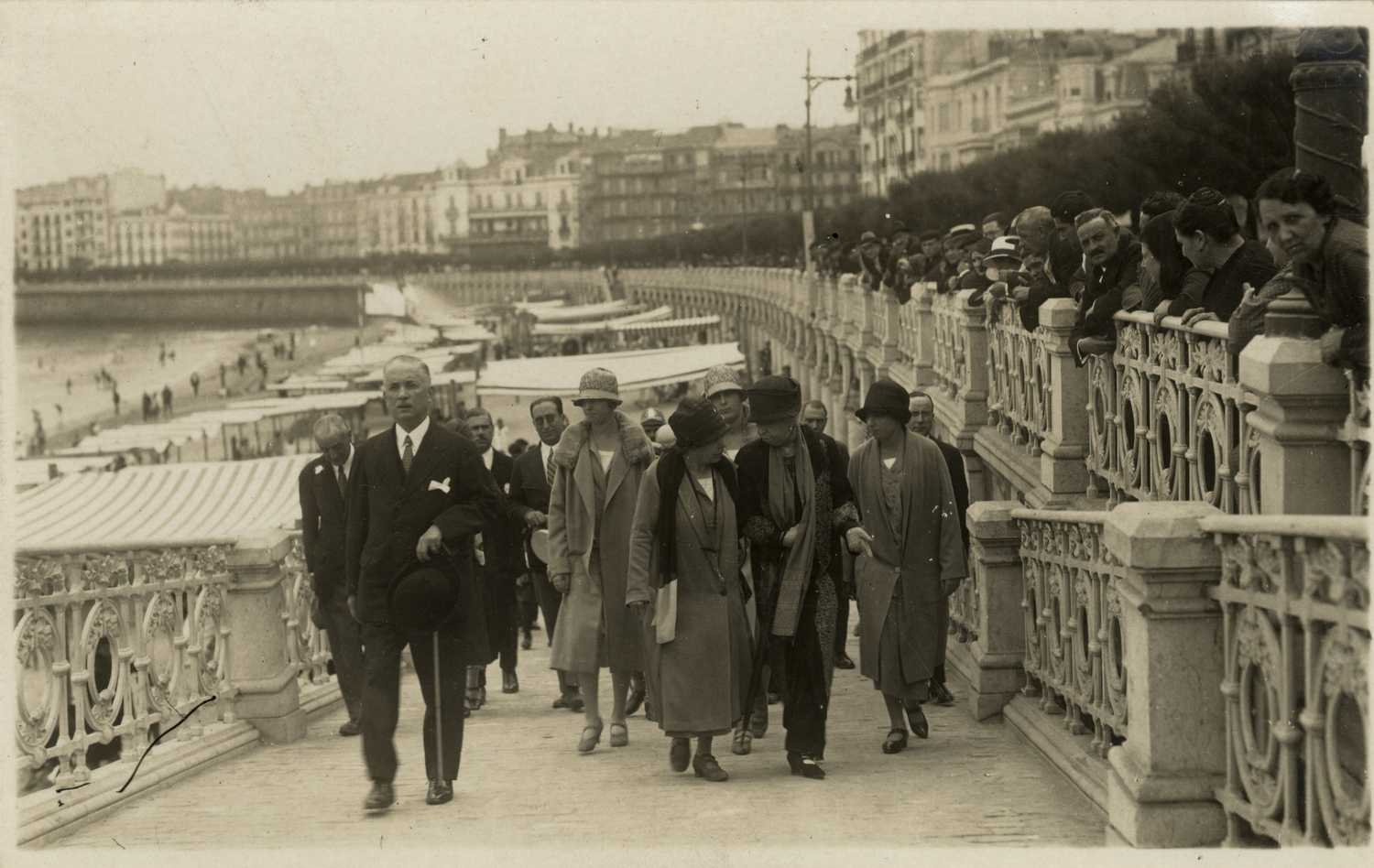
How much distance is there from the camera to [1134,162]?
106 feet

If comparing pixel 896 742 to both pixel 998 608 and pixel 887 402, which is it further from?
pixel 887 402

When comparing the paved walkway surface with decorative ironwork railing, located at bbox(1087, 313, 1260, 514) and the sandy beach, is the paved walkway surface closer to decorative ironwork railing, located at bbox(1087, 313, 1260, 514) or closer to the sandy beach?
decorative ironwork railing, located at bbox(1087, 313, 1260, 514)

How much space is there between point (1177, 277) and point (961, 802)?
2.27 m

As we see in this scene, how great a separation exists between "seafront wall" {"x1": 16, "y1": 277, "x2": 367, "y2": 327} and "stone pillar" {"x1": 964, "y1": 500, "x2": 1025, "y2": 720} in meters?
172

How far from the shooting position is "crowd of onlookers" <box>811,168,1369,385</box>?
5.16m

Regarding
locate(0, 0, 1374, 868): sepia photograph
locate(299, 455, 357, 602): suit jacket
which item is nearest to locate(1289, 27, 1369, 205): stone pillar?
locate(0, 0, 1374, 868): sepia photograph

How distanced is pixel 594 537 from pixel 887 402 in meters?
1.49

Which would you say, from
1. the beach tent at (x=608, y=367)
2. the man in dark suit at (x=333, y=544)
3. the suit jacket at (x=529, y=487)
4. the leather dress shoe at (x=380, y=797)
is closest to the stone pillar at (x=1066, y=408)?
the suit jacket at (x=529, y=487)

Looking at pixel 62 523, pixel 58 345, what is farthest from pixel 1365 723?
pixel 58 345

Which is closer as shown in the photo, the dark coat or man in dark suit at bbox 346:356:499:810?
man in dark suit at bbox 346:356:499:810

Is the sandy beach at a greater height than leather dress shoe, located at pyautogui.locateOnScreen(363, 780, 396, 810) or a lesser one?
lesser

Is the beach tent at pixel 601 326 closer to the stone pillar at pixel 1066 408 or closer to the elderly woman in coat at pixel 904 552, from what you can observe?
the stone pillar at pixel 1066 408

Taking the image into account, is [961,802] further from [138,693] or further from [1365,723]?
[138,693]

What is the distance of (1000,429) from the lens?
38.2 ft
